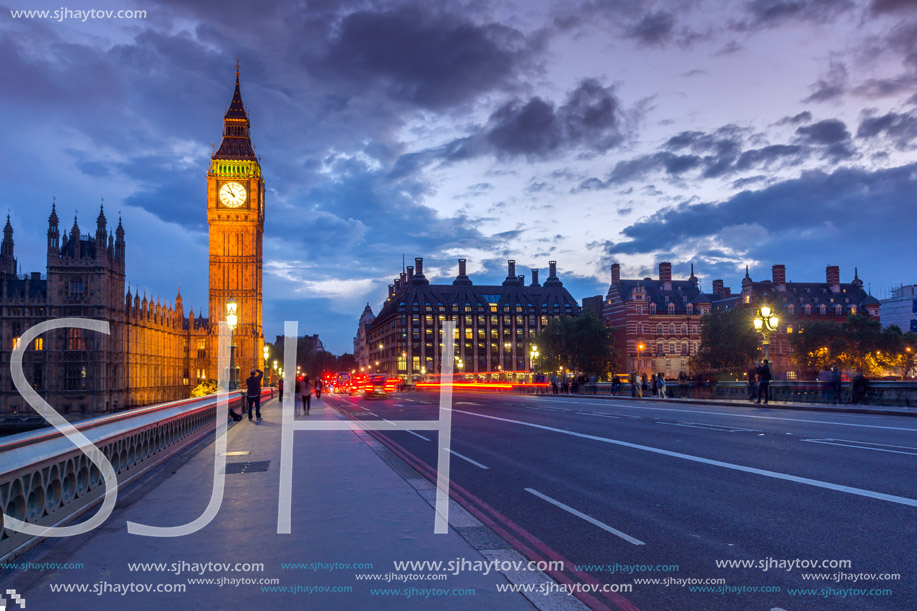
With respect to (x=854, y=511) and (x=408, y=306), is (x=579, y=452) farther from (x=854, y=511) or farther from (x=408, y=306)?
(x=408, y=306)

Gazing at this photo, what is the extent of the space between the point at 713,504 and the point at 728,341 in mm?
70228

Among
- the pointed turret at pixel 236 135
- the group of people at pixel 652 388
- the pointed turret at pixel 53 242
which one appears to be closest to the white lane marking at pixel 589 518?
the group of people at pixel 652 388

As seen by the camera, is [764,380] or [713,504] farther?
[764,380]

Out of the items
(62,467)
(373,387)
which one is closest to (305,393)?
(373,387)

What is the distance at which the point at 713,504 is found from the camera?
8.78m

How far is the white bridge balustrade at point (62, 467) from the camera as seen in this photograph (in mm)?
6516

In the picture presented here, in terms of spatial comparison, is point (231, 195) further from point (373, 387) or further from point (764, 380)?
point (764, 380)

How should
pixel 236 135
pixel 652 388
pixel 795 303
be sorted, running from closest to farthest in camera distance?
pixel 652 388 < pixel 795 303 < pixel 236 135

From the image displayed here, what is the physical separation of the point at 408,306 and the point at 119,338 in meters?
66.5

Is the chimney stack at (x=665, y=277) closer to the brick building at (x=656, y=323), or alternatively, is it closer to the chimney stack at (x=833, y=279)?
the brick building at (x=656, y=323)

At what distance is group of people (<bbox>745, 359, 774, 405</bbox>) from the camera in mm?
31906

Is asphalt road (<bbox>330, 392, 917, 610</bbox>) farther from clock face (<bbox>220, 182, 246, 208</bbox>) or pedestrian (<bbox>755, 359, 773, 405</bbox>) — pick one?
clock face (<bbox>220, 182, 246, 208</bbox>)

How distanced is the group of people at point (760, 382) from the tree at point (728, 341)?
4050 cm

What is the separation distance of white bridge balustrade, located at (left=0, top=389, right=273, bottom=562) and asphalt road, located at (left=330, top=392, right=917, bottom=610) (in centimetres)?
483
